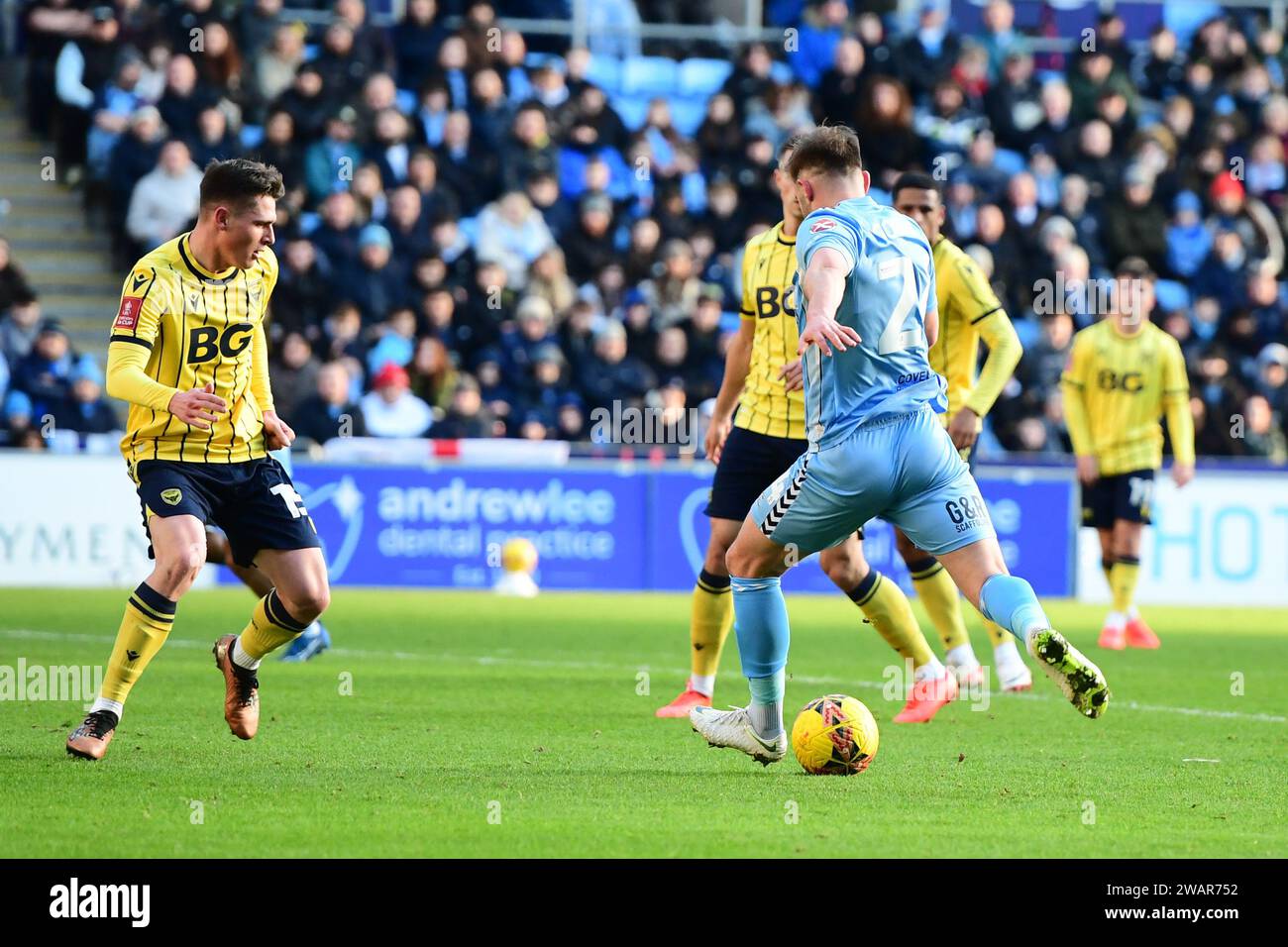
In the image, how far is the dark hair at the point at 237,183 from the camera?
7.71 m

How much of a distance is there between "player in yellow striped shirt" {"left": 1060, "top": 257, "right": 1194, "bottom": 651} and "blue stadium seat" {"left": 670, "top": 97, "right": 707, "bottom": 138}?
9.14 m

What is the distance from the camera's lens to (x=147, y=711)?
9.25 m

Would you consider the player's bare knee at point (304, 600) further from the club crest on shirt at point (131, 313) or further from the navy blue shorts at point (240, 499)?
the club crest on shirt at point (131, 313)

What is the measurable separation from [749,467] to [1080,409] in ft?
20.8

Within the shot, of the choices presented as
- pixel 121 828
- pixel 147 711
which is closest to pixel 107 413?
pixel 147 711

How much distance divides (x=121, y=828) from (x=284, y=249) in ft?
45.4

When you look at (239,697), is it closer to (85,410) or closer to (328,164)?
(85,410)

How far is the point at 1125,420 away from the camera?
576 inches

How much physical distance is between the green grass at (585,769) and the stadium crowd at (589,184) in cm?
655

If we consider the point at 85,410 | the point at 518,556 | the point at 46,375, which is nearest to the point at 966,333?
the point at 518,556

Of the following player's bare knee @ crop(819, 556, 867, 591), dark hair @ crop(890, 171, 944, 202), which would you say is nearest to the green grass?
player's bare knee @ crop(819, 556, 867, 591)

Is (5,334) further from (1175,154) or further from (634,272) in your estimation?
(1175,154)

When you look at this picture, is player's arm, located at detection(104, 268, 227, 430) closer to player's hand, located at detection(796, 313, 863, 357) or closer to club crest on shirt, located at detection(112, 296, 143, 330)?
club crest on shirt, located at detection(112, 296, 143, 330)

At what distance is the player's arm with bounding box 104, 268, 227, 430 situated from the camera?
7.38 metres
